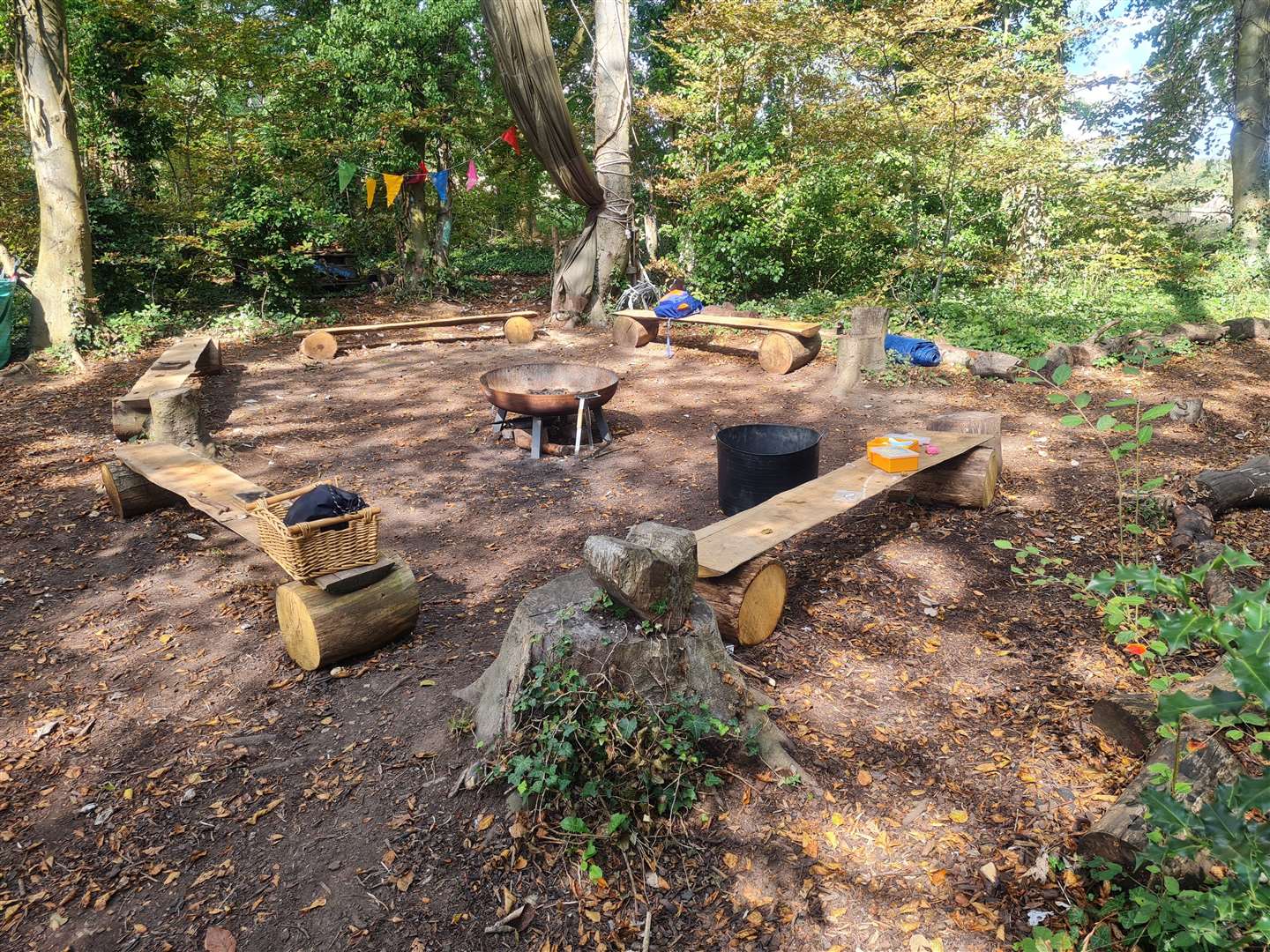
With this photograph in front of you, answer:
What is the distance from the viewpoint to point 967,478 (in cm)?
497

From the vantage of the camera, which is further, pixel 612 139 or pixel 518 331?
pixel 612 139

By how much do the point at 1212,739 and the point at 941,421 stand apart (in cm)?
342

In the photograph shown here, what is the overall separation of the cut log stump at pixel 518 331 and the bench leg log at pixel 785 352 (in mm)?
3598

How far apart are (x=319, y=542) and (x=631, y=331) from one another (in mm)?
7856

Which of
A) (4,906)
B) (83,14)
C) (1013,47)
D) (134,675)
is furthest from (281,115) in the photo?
(4,906)

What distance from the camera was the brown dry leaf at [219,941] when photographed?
86.3 inches

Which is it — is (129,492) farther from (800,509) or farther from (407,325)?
(407,325)

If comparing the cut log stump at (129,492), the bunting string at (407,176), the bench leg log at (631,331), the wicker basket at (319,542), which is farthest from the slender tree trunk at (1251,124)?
the cut log stump at (129,492)

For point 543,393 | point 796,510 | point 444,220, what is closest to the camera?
point 796,510

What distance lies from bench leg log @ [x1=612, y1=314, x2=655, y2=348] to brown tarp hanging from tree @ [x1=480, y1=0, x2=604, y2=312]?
5.62 ft

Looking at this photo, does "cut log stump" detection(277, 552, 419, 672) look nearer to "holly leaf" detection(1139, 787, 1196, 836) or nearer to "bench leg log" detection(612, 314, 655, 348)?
"holly leaf" detection(1139, 787, 1196, 836)

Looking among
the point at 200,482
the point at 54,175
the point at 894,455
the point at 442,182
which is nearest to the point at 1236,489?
the point at 894,455

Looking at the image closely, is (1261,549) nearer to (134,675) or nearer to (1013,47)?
(134,675)

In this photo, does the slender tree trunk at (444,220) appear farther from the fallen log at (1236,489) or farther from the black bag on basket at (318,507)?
the fallen log at (1236,489)
